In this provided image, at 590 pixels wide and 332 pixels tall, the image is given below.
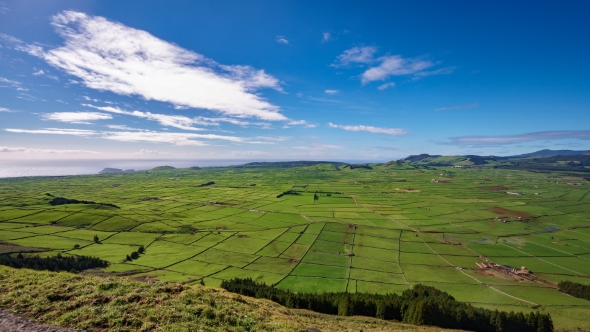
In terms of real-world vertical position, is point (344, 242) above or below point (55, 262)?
below

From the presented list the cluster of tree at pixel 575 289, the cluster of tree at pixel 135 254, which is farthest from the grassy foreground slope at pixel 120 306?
the cluster of tree at pixel 575 289

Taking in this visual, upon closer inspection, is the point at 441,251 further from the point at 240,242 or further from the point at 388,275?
the point at 240,242

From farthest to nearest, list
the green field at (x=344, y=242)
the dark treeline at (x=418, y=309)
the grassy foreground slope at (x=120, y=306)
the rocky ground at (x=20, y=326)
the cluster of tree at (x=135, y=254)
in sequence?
the cluster of tree at (x=135, y=254), the green field at (x=344, y=242), the dark treeline at (x=418, y=309), the grassy foreground slope at (x=120, y=306), the rocky ground at (x=20, y=326)

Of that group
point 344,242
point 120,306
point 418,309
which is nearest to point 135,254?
point 344,242

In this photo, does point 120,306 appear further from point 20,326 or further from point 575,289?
point 575,289

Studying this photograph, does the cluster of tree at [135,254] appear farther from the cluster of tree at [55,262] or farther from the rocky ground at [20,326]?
the rocky ground at [20,326]

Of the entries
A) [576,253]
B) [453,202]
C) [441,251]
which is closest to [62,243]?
[441,251]

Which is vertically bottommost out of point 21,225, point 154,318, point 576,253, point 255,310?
point 576,253
